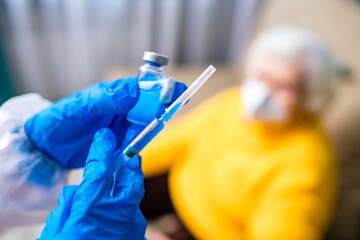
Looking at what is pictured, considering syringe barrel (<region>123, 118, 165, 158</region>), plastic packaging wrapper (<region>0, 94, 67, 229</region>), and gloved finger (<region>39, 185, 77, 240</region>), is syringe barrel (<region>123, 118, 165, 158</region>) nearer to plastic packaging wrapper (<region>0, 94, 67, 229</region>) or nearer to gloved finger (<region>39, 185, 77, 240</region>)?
gloved finger (<region>39, 185, 77, 240</region>)

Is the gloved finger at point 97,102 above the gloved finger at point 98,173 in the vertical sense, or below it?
above

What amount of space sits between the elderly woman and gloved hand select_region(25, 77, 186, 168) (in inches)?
22.0

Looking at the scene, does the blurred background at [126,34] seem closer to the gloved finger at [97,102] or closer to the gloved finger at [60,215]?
the gloved finger at [97,102]

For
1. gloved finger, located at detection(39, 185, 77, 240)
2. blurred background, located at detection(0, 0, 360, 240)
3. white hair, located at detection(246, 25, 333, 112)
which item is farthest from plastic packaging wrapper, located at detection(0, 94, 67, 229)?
blurred background, located at detection(0, 0, 360, 240)

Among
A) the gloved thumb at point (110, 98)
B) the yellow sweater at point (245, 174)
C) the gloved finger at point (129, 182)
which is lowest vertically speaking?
the yellow sweater at point (245, 174)

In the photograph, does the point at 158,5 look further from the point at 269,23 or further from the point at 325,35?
the point at 325,35

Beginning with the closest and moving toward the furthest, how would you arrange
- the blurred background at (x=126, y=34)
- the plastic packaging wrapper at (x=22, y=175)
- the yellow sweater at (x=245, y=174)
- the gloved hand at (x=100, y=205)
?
the gloved hand at (x=100, y=205)
the plastic packaging wrapper at (x=22, y=175)
the yellow sweater at (x=245, y=174)
the blurred background at (x=126, y=34)

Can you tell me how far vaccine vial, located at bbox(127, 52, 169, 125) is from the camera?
0.51 meters

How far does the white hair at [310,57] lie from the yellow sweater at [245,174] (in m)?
0.10

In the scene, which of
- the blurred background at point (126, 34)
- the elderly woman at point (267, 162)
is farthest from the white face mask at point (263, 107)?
the blurred background at point (126, 34)

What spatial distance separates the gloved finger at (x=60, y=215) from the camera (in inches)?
17.8

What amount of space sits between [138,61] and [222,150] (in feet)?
3.31

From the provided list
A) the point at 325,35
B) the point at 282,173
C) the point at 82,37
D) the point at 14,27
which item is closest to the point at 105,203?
the point at 282,173

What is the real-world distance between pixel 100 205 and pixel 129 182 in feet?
0.20
